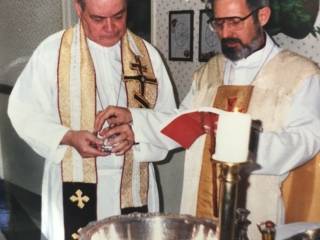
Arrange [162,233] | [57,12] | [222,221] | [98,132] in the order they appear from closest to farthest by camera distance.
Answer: [222,221] < [162,233] < [98,132] < [57,12]

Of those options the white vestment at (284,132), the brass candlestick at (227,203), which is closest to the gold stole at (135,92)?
the white vestment at (284,132)

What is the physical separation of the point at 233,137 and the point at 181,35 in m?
1.94

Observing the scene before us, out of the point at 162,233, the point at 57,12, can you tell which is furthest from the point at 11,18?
the point at 162,233

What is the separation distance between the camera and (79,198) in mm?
2086

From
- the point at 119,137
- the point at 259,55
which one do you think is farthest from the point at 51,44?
the point at 259,55

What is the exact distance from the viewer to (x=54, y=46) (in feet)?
6.86

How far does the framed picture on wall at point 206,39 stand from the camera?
2377 millimetres

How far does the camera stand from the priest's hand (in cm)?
197

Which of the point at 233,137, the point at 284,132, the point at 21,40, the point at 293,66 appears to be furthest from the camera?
the point at 21,40

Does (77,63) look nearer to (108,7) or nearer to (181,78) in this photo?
(108,7)

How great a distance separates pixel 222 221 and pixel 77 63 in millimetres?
1493

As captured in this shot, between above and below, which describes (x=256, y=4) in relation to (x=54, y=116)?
above

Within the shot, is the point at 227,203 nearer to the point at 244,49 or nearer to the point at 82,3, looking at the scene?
the point at 244,49

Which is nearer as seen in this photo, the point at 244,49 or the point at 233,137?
the point at 233,137
